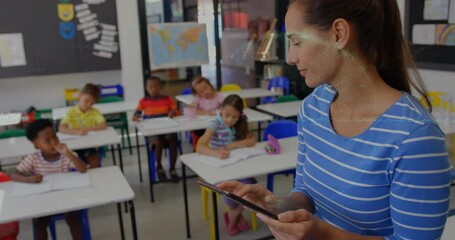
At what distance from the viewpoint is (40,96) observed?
497 cm

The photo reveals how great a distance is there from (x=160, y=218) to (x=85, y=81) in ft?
9.47

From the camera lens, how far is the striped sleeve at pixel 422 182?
1.97ft

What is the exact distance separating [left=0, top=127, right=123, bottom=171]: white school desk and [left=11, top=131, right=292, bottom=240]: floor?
0.57 metres

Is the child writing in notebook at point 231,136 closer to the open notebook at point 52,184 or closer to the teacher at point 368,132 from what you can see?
the open notebook at point 52,184

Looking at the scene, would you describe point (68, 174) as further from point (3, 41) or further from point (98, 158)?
point (3, 41)

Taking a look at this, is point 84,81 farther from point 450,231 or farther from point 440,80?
point 450,231

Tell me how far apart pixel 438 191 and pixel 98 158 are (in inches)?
117

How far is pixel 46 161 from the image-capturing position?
2.29 m

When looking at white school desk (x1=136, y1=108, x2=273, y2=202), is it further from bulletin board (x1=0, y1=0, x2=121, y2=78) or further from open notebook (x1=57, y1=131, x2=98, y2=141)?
bulletin board (x1=0, y1=0, x2=121, y2=78)

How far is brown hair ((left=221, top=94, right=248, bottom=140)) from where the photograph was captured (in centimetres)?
268

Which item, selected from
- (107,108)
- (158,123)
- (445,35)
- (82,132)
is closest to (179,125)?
(158,123)

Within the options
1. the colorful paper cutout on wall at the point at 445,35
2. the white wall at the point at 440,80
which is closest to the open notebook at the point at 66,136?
the white wall at the point at 440,80

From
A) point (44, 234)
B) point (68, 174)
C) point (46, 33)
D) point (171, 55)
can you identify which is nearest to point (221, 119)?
point (68, 174)

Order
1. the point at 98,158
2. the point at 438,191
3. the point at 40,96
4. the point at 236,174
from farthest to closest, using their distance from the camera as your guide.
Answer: the point at 40,96
the point at 98,158
the point at 236,174
the point at 438,191
